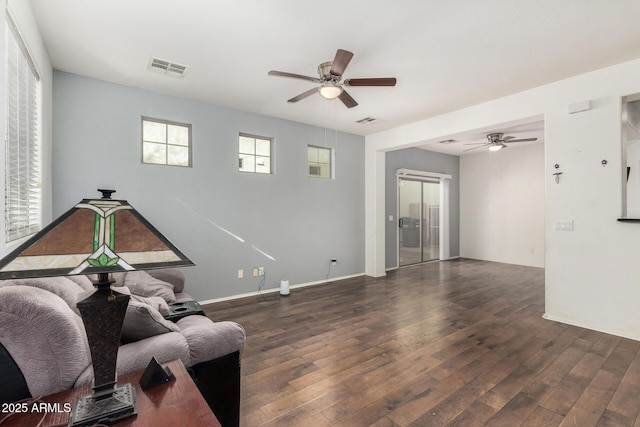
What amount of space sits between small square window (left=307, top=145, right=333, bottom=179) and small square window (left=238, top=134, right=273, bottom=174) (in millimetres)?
793

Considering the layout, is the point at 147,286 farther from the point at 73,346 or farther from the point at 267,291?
the point at 267,291

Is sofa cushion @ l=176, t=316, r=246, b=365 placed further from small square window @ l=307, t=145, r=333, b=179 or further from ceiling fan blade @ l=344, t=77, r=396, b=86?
small square window @ l=307, t=145, r=333, b=179

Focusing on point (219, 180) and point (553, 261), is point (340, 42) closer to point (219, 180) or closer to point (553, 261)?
point (219, 180)

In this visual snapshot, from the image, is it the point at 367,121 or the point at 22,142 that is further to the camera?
the point at 367,121

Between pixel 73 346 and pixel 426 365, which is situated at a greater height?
pixel 73 346

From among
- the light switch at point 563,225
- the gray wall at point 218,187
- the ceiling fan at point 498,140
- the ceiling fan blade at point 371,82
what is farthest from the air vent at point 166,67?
the ceiling fan at point 498,140

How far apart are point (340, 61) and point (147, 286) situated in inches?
105

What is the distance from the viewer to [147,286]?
2785 mm

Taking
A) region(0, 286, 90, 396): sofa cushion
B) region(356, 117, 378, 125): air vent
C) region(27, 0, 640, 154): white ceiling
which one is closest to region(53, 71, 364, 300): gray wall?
region(27, 0, 640, 154): white ceiling

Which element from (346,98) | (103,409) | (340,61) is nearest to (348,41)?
(340,61)

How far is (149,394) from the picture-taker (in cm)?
110

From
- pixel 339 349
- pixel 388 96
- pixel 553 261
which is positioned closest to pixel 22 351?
pixel 339 349

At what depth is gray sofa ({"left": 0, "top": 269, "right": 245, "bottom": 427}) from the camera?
1046mm

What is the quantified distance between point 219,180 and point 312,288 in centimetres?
230
